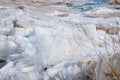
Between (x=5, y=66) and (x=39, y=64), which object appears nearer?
(x=39, y=64)

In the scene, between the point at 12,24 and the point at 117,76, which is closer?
the point at 117,76

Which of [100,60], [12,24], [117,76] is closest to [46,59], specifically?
[100,60]

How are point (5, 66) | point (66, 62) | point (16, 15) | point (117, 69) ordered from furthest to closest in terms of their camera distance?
1. point (16, 15)
2. point (5, 66)
3. point (66, 62)
4. point (117, 69)

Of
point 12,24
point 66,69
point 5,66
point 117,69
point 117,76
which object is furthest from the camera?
point 12,24

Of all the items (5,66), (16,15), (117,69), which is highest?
(117,69)

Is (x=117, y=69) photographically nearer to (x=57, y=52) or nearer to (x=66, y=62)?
(x=66, y=62)

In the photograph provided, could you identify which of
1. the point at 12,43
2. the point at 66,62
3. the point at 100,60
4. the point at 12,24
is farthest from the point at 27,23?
the point at 100,60

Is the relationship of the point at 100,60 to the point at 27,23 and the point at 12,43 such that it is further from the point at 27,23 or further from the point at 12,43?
the point at 27,23

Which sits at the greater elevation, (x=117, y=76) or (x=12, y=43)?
(x=117, y=76)

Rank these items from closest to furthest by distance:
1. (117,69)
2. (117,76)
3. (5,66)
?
(117,76)
(117,69)
(5,66)
